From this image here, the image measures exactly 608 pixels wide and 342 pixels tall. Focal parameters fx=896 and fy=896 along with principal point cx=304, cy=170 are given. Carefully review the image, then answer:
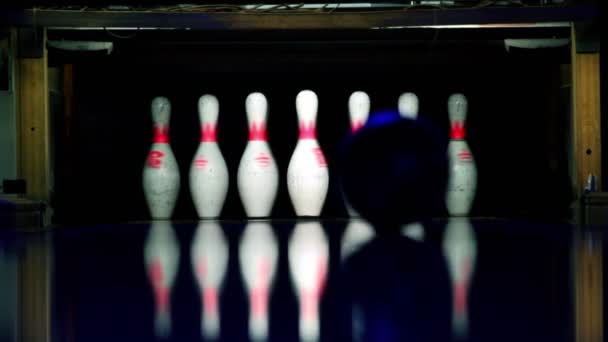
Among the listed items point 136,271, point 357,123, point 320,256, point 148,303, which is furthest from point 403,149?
point 357,123

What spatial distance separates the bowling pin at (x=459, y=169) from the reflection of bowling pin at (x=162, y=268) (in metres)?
1.93

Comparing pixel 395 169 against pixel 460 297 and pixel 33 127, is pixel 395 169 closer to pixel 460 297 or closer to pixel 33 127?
pixel 460 297

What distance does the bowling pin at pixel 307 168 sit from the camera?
5012mm

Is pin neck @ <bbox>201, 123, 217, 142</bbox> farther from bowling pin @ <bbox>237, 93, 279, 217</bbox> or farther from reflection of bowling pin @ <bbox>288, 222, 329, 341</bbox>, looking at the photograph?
reflection of bowling pin @ <bbox>288, 222, 329, 341</bbox>

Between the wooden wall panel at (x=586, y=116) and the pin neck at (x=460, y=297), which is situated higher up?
the wooden wall panel at (x=586, y=116)

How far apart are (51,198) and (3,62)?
2.42 feet

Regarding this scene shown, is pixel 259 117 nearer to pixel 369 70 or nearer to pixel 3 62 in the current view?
pixel 369 70

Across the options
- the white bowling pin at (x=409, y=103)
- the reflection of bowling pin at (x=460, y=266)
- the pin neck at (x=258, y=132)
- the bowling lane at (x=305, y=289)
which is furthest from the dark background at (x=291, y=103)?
the bowling lane at (x=305, y=289)

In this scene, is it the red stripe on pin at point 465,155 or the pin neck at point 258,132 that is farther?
the pin neck at point 258,132

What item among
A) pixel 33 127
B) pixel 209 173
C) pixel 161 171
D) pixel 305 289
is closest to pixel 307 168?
pixel 209 173

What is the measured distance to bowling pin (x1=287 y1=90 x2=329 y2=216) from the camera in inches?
197

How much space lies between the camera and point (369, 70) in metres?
5.05

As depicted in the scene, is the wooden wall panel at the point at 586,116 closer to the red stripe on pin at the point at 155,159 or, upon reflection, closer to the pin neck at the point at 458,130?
the pin neck at the point at 458,130

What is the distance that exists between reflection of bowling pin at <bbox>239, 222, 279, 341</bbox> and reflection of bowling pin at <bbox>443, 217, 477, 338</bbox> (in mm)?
241
